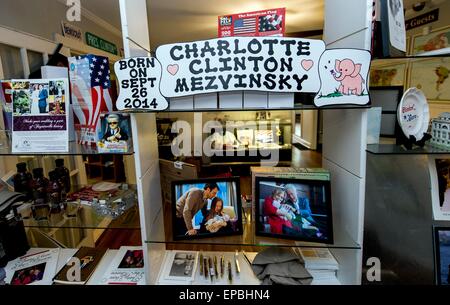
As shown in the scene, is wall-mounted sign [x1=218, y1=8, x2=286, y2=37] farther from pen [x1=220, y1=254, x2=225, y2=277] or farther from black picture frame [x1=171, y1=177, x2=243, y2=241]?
pen [x1=220, y1=254, x2=225, y2=277]

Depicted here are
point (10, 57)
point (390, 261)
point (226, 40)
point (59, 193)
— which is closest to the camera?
point (226, 40)

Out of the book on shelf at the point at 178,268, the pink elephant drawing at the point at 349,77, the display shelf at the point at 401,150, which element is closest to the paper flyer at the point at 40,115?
the book on shelf at the point at 178,268

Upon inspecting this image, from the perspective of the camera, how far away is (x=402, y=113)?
2.52 ft

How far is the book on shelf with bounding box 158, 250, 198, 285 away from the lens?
92cm

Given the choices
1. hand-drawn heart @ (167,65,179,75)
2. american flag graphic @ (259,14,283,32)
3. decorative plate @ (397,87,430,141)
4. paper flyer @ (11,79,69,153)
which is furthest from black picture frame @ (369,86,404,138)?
paper flyer @ (11,79,69,153)

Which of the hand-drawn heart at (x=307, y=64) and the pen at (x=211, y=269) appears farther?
the pen at (x=211, y=269)

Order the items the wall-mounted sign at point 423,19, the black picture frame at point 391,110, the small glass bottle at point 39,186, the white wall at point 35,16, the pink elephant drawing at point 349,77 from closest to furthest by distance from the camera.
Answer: the pink elephant drawing at point 349,77, the black picture frame at point 391,110, the small glass bottle at point 39,186, the white wall at point 35,16, the wall-mounted sign at point 423,19

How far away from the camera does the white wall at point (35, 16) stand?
152 centimetres

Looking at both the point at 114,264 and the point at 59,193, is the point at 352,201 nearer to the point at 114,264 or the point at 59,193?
the point at 114,264

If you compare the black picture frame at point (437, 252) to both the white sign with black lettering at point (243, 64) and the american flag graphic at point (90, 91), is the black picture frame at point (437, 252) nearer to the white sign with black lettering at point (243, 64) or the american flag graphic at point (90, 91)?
the white sign with black lettering at point (243, 64)

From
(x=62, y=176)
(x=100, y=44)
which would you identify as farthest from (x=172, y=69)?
(x=100, y=44)

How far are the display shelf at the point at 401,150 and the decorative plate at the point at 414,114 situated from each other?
4cm
